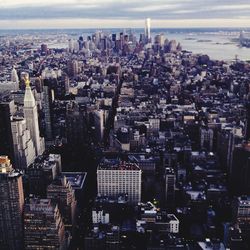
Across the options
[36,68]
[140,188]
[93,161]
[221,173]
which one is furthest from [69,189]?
[36,68]

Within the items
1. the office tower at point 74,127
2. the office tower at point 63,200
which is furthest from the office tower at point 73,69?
the office tower at point 63,200

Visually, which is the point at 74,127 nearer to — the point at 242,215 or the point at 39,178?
the point at 39,178

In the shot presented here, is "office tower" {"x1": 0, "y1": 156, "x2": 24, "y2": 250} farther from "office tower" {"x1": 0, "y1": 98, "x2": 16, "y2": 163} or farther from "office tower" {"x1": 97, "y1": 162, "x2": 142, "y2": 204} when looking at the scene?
"office tower" {"x1": 0, "y1": 98, "x2": 16, "y2": 163}

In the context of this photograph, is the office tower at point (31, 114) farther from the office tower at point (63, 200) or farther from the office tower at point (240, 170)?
the office tower at point (240, 170)

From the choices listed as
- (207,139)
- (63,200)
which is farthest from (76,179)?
(207,139)

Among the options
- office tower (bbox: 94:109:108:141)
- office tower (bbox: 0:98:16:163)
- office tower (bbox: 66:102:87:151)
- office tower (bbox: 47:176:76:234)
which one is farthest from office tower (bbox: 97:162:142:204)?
office tower (bbox: 94:109:108:141)
